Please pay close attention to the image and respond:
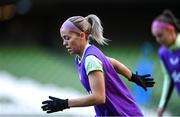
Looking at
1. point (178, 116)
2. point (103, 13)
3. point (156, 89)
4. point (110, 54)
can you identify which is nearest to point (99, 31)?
point (178, 116)

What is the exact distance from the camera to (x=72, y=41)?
3.60 m

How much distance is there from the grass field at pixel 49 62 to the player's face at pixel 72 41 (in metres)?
5.22

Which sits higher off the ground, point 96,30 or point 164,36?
point 164,36

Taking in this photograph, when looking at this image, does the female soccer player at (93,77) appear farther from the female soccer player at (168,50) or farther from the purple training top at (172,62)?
the purple training top at (172,62)

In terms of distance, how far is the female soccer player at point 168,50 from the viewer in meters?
5.44

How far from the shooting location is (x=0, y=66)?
906cm

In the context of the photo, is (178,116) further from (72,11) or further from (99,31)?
(99,31)

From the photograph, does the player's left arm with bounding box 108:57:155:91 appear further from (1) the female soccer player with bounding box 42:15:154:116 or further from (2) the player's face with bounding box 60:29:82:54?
(2) the player's face with bounding box 60:29:82:54

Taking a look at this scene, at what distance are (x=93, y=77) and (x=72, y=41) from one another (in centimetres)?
26

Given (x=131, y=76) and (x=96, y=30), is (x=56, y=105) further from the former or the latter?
(x=131, y=76)

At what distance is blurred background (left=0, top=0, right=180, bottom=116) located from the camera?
8711 millimetres

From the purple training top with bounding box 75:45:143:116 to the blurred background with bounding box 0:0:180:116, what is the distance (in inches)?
186

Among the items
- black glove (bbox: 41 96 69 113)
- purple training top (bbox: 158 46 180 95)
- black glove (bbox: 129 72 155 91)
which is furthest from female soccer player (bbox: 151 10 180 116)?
black glove (bbox: 41 96 69 113)

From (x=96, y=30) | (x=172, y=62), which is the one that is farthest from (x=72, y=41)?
(x=172, y=62)
